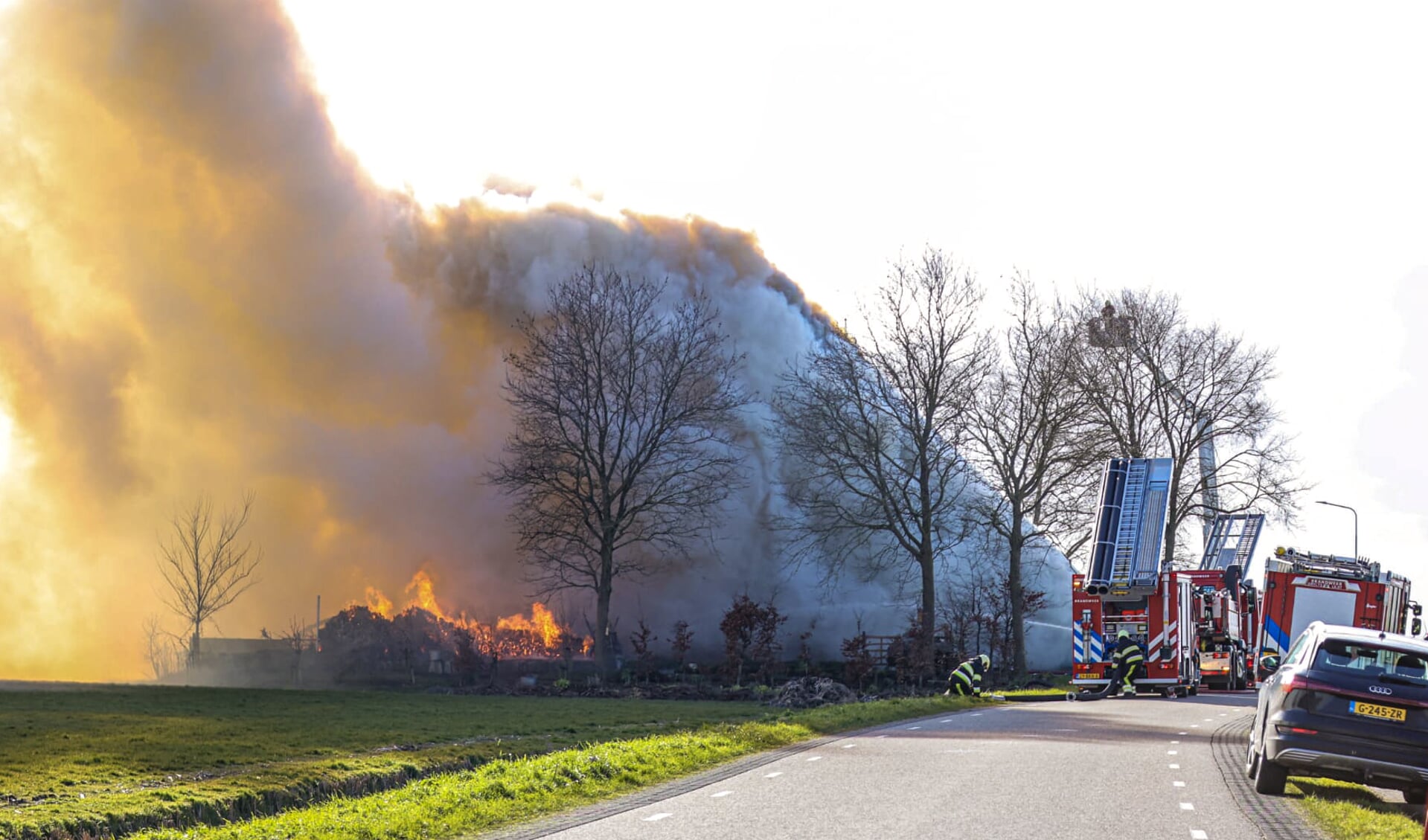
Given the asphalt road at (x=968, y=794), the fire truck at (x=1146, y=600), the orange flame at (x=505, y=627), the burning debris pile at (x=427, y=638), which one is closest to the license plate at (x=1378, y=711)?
the asphalt road at (x=968, y=794)

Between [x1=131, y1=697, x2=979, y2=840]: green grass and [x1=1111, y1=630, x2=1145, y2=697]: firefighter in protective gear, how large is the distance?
16.0m

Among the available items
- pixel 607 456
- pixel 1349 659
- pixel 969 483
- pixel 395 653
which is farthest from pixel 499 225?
pixel 1349 659

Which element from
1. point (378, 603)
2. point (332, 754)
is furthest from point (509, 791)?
point (378, 603)

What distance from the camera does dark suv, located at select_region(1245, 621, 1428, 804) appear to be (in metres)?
15.2

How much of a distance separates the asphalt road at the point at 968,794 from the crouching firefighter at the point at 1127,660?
12877mm

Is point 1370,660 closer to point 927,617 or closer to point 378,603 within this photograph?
point 927,617

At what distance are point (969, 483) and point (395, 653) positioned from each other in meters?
21.4

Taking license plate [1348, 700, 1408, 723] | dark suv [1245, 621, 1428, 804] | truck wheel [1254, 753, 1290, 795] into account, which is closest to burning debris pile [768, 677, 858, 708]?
truck wheel [1254, 753, 1290, 795]

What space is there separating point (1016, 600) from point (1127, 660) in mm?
8960

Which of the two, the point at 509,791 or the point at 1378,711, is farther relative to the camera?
the point at 1378,711

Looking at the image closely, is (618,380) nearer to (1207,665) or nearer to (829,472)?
(829,472)

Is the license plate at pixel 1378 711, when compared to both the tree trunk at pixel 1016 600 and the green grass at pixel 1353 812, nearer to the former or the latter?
the green grass at pixel 1353 812

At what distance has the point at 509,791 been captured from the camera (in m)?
14.8

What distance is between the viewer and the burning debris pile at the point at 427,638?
4506 centimetres
